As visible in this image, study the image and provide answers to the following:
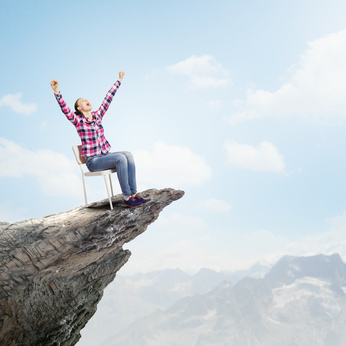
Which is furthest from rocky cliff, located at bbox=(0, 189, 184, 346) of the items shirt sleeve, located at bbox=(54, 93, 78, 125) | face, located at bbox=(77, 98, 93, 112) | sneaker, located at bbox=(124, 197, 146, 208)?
face, located at bbox=(77, 98, 93, 112)

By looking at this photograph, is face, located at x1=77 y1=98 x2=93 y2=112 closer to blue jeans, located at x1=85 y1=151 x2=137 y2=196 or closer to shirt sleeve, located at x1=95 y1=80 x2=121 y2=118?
shirt sleeve, located at x1=95 y1=80 x2=121 y2=118

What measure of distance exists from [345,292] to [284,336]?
2738 cm

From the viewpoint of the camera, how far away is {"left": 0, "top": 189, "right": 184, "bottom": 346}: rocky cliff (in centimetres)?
607

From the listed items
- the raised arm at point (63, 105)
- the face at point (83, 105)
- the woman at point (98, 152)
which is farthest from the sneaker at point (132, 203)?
the face at point (83, 105)

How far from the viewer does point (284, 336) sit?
100 m

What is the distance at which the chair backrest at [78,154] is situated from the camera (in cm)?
723

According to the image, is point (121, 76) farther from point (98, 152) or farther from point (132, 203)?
point (132, 203)

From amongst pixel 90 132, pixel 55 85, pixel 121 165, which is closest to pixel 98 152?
pixel 90 132

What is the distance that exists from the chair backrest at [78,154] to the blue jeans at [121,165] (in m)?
0.23

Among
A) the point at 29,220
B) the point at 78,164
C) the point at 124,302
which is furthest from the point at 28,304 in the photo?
the point at 124,302

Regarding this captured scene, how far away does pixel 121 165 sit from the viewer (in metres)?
6.85

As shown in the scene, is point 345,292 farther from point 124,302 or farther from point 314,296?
point 124,302

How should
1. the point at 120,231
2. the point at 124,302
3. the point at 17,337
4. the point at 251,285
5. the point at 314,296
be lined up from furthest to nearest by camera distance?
1. the point at 124,302
2. the point at 251,285
3. the point at 314,296
4. the point at 120,231
5. the point at 17,337

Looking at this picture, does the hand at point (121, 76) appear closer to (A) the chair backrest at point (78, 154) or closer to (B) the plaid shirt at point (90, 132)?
(B) the plaid shirt at point (90, 132)
